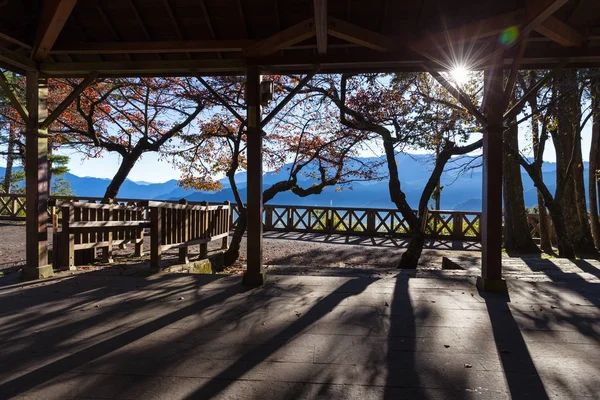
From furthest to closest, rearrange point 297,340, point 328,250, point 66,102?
point 328,250, point 66,102, point 297,340

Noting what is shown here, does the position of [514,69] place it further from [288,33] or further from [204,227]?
[204,227]

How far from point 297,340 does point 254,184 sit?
2.10 m

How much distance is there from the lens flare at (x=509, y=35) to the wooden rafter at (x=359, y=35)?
3.67 ft

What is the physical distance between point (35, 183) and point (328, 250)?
6.69m

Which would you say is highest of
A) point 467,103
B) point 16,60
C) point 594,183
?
point 16,60

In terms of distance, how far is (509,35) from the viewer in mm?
3857

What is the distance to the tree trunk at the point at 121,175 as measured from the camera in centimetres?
A: 955

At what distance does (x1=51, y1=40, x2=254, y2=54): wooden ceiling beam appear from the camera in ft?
14.3

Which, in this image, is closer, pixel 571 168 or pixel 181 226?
pixel 181 226

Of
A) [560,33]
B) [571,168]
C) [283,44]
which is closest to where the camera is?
[560,33]

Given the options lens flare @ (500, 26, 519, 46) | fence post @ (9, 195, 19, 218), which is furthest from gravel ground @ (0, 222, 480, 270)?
lens flare @ (500, 26, 519, 46)

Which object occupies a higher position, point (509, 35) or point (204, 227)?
point (509, 35)

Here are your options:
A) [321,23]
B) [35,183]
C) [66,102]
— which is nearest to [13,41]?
[66,102]

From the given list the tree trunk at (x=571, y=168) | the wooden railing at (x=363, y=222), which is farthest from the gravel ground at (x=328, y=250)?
the tree trunk at (x=571, y=168)
